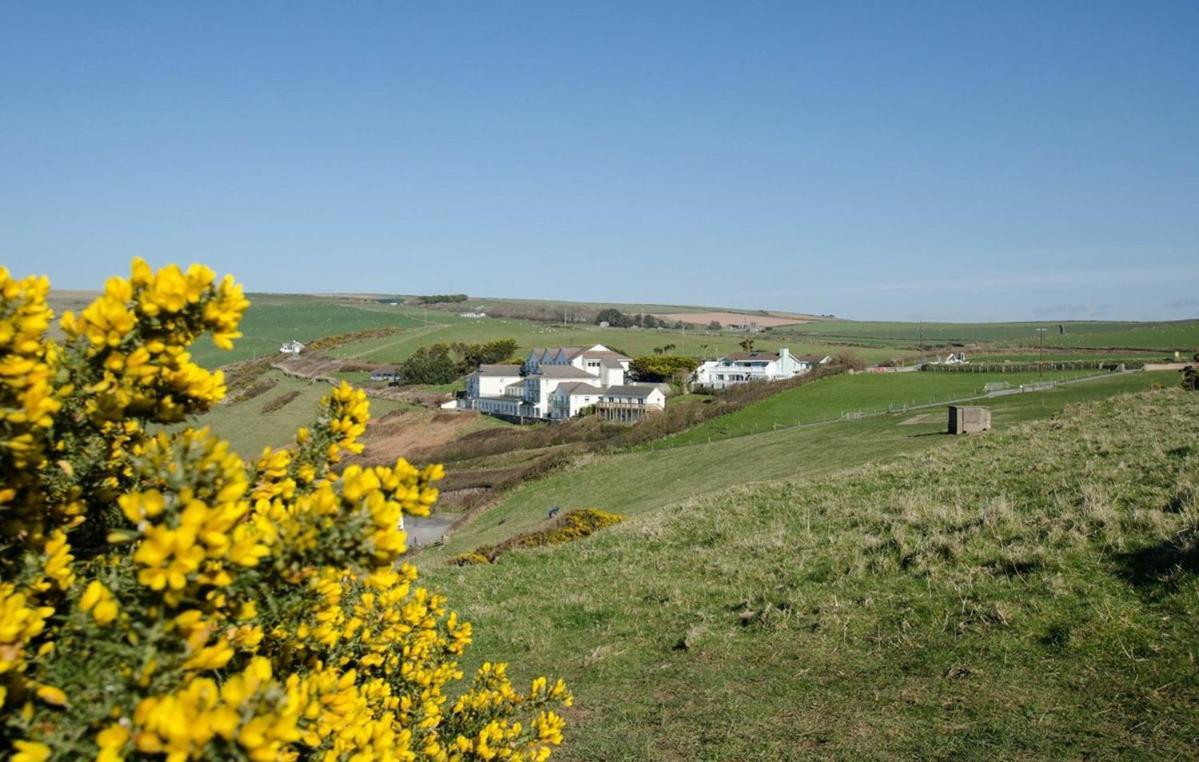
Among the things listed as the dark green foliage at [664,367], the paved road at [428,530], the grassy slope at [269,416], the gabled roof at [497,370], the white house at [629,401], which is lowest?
the paved road at [428,530]

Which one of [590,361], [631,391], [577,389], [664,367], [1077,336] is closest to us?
[631,391]

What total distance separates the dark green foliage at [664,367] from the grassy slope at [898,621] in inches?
3145

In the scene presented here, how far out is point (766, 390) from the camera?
222ft

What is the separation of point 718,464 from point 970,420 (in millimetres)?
11545

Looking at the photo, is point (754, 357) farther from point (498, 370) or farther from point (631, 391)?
point (498, 370)

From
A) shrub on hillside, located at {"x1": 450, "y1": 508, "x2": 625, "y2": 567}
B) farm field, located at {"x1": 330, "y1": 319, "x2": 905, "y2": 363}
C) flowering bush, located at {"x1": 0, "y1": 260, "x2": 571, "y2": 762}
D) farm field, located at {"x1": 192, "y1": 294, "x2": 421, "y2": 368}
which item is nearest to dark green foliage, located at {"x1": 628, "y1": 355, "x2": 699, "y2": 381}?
farm field, located at {"x1": 330, "y1": 319, "x2": 905, "y2": 363}

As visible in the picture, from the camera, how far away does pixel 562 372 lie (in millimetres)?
100938

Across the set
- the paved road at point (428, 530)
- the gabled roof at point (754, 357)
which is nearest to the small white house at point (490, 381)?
the gabled roof at point (754, 357)

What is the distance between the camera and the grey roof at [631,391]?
88.4m

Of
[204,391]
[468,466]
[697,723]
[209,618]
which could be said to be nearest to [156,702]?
[209,618]

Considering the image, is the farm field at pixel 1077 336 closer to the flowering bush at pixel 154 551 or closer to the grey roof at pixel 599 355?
the grey roof at pixel 599 355

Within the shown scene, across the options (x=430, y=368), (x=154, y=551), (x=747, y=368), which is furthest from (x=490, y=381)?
(x=154, y=551)

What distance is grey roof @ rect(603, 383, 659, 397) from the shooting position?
8844cm

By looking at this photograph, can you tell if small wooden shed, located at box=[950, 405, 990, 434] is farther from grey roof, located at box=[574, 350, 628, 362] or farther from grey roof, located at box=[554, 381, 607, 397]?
grey roof, located at box=[574, 350, 628, 362]
